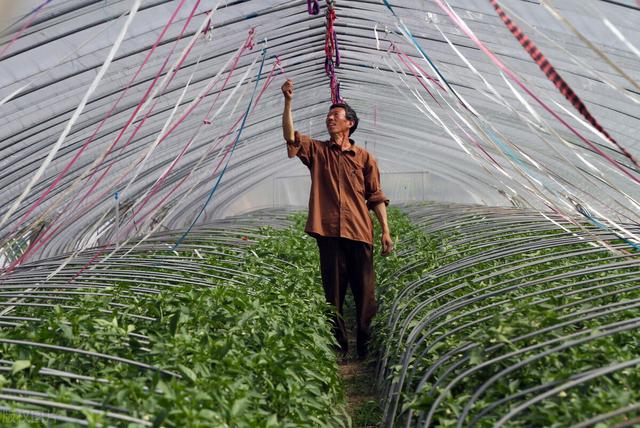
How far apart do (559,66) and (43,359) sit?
6.80 m

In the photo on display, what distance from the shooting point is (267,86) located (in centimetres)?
1181

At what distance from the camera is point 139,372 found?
3625 mm

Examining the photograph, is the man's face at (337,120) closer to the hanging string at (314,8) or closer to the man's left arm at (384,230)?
the man's left arm at (384,230)

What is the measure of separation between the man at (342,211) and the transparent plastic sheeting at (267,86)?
98 cm

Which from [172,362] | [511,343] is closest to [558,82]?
[511,343]

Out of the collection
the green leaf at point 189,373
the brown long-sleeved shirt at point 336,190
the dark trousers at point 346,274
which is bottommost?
the green leaf at point 189,373

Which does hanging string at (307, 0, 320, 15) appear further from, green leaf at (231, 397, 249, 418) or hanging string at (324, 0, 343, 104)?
green leaf at (231, 397, 249, 418)

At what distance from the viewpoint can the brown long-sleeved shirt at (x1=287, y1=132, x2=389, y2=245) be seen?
229 inches

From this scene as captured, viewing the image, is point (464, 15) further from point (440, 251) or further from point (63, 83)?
point (63, 83)

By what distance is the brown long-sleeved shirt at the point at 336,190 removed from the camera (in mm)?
5816

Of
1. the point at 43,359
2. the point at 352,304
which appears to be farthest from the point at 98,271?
the point at 43,359

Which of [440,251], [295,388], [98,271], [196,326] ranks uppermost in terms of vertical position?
[440,251]

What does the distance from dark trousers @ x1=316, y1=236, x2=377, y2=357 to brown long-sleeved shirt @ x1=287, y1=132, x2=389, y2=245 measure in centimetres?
11

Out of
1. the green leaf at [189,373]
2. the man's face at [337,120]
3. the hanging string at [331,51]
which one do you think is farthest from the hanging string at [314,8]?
the green leaf at [189,373]
